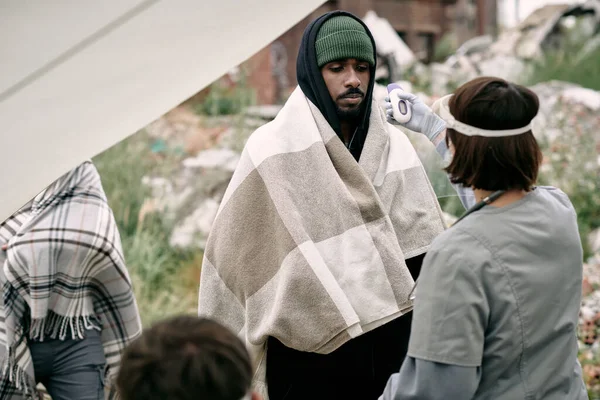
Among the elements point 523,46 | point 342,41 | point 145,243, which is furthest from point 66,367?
point 523,46

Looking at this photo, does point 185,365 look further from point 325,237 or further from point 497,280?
point 325,237

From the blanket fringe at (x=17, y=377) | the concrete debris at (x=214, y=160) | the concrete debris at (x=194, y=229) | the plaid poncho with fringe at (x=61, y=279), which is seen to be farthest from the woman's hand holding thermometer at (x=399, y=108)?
the concrete debris at (x=214, y=160)

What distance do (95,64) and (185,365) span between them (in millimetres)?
469

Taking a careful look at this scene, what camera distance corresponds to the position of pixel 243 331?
2576mm

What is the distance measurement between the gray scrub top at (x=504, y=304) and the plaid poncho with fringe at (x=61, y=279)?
1683mm

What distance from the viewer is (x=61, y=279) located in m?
3.10

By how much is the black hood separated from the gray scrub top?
92 cm

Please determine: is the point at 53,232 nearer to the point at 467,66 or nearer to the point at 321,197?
the point at 321,197

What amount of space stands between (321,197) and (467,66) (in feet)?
18.5

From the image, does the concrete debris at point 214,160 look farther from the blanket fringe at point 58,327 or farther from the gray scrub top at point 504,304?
the gray scrub top at point 504,304

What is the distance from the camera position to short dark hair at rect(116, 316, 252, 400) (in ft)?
4.31

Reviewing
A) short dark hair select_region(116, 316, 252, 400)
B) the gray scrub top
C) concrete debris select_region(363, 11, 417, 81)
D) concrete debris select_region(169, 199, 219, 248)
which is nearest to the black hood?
the gray scrub top

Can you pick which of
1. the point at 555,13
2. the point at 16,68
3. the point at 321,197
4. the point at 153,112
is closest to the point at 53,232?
the point at 321,197

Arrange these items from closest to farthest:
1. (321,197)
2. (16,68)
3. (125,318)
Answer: (16,68)
(321,197)
(125,318)
